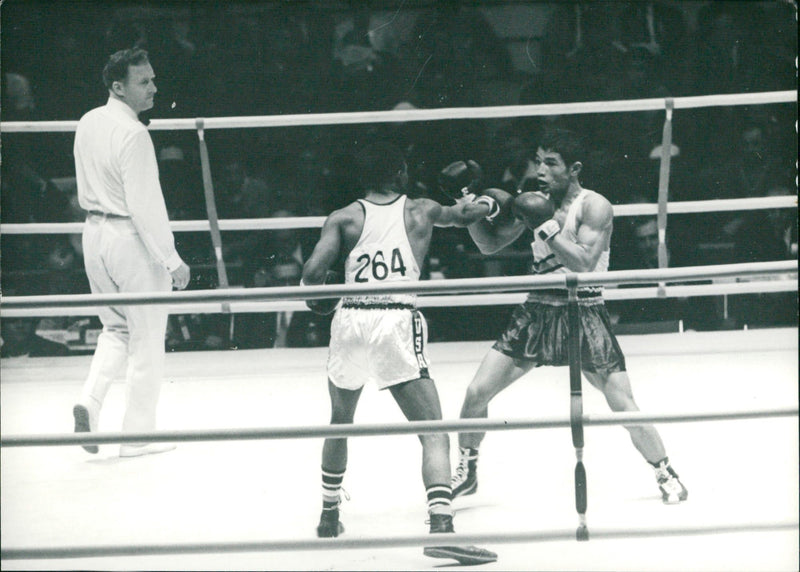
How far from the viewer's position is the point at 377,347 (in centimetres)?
206

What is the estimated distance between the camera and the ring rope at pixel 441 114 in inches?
151

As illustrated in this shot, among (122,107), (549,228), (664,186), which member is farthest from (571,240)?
(664,186)

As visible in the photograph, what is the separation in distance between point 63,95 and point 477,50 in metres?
1.62

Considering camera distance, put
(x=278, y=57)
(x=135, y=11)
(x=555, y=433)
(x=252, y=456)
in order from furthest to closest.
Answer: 1. (x=278, y=57)
2. (x=135, y=11)
3. (x=555, y=433)
4. (x=252, y=456)

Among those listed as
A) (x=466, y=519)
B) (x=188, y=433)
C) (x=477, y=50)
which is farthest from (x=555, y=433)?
(x=477, y=50)

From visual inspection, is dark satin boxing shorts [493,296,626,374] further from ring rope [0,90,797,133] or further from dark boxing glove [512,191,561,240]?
ring rope [0,90,797,133]

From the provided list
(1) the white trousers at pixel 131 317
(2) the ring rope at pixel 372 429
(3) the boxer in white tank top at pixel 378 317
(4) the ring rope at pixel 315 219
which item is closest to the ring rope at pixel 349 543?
(2) the ring rope at pixel 372 429

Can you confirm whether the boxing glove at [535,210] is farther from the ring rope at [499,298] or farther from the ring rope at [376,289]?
the ring rope at [499,298]

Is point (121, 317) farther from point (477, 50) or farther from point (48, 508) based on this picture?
point (477, 50)

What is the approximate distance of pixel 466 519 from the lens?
7.51ft

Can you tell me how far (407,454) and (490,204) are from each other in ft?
2.45

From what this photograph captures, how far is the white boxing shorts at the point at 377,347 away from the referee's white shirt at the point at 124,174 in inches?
32.0

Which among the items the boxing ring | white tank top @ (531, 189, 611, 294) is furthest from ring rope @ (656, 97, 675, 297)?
white tank top @ (531, 189, 611, 294)

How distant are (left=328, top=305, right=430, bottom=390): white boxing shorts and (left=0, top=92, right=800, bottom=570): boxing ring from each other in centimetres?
21
